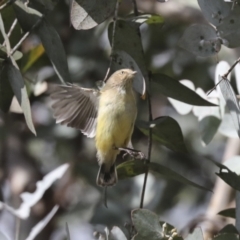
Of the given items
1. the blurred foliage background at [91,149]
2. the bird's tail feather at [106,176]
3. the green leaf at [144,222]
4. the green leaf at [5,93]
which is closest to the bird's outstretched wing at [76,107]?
the bird's tail feather at [106,176]

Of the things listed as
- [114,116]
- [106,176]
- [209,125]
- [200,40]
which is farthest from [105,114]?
[200,40]

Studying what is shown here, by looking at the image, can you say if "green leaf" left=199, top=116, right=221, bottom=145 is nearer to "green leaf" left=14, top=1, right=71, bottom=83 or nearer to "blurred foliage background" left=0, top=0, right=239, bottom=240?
"green leaf" left=14, top=1, right=71, bottom=83

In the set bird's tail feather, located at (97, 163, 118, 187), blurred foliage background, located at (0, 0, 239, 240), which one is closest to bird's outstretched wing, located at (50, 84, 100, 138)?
bird's tail feather, located at (97, 163, 118, 187)

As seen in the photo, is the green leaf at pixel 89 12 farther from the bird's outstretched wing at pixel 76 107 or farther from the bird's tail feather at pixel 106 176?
the bird's tail feather at pixel 106 176

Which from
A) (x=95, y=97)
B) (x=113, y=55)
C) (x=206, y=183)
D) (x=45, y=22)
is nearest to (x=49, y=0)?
(x=45, y=22)

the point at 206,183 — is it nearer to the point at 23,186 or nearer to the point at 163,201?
the point at 163,201

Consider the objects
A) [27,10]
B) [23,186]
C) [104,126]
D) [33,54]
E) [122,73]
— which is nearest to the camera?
[27,10]

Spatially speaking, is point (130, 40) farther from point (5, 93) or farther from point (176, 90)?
point (5, 93)

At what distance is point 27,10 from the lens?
1.52m

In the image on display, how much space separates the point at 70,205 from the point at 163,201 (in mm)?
400

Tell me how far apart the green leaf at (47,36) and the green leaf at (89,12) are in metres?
0.11

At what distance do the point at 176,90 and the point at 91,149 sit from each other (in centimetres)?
178

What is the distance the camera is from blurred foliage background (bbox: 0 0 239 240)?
3.10 m

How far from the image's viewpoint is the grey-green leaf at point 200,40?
1.52m
